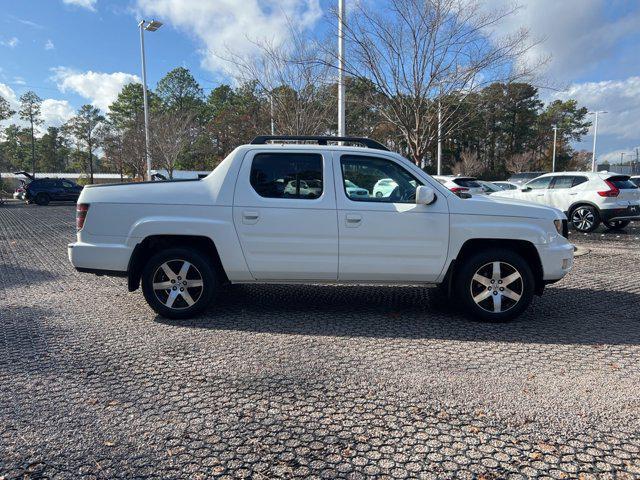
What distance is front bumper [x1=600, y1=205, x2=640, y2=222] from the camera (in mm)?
12891

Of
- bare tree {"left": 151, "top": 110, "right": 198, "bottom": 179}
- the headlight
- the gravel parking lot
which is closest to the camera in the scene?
the gravel parking lot

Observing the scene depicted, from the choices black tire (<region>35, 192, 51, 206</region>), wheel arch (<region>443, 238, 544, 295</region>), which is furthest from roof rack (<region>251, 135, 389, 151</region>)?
black tire (<region>35, 192, 51, 206</region>)

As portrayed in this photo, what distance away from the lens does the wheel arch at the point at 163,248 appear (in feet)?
16.7

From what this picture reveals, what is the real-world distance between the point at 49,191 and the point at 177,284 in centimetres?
2745

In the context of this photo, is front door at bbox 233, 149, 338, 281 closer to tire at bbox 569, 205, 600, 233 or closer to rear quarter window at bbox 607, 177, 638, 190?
tire at bbox 569, 205, 600, 233

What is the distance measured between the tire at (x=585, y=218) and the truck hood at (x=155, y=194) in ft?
39.5

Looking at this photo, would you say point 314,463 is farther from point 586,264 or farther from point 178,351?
point 586,264

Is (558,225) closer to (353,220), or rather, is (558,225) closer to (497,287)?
(497,287)

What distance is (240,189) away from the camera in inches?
199

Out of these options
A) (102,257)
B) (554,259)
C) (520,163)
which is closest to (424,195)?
(554,259)

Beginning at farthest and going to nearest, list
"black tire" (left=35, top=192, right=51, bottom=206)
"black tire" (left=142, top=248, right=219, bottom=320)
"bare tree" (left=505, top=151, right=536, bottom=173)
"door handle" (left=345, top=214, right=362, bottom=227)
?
1. "bare tree" (left=505, top=151, right=536, bottom=173)
2. "black tire" (left=35, top=192, right=51, bottom=206)
3. "black tire" (left=142, top=248, right=219, bottom=320)
4. "door handle" (left=345, top=214, right=362, bottom=227)

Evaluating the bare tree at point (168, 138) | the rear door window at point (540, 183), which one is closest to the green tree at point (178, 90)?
the bare tree at point (168, 138)

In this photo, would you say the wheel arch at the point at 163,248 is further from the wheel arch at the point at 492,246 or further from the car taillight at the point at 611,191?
the car taillight at the point at 611,191

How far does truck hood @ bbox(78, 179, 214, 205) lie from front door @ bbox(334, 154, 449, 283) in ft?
4.89
